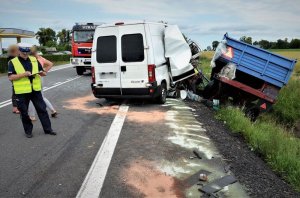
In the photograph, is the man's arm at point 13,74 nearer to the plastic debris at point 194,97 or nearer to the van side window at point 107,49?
the van side window at point 107,49

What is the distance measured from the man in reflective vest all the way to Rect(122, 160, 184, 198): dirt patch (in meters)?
2.60

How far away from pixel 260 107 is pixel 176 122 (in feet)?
12.7

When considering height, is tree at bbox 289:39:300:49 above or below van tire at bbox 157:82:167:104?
above

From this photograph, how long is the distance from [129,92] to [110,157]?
444 centimetres

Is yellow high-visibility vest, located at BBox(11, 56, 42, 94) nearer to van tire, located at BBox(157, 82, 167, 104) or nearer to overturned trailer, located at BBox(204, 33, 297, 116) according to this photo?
van tire, located at BBox(157, 82, 167, 104)

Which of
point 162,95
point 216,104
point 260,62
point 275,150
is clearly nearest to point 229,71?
point 260,62

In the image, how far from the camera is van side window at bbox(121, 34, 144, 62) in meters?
9.50

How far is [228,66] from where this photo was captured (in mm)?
10680

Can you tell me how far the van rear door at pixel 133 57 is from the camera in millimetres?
9484

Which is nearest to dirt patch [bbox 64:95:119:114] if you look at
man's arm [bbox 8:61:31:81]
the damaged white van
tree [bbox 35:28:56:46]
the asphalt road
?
the asphalt road

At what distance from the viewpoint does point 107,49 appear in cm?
985

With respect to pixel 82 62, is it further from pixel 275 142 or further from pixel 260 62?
pixel 275 142

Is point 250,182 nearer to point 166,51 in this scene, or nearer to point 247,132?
point 247,132

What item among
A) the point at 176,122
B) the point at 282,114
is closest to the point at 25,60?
the point at 176,122
